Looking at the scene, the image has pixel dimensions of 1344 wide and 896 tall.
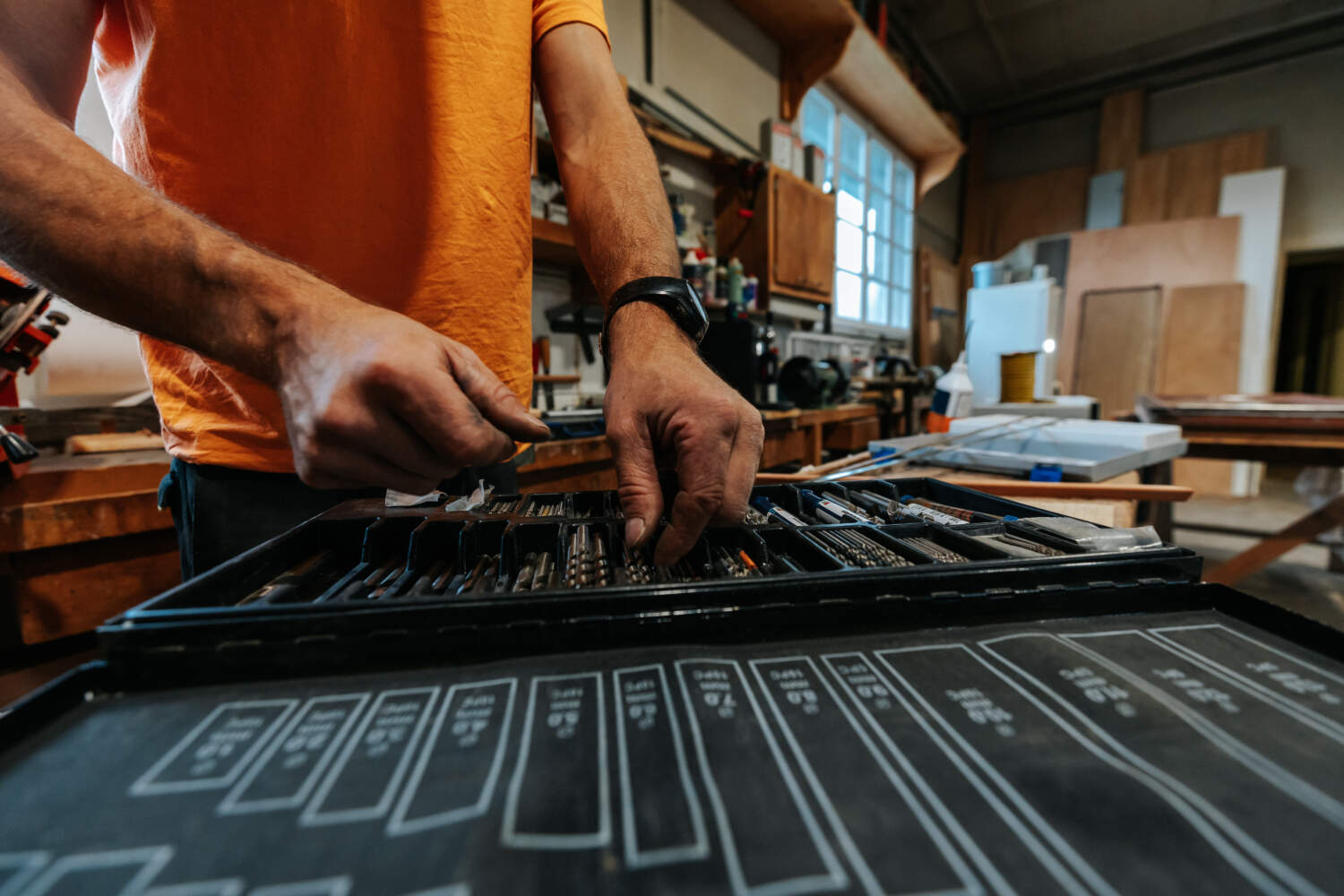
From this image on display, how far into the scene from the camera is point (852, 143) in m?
4.05

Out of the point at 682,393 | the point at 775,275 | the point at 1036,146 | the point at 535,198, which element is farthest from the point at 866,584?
the point at 1036,146

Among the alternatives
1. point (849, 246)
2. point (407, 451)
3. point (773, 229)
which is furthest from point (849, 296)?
point (407, 451)

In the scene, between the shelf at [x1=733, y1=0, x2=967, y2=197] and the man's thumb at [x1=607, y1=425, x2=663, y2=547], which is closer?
the man's thumb at [x1=607, y1=425, x2=663, y2=547]

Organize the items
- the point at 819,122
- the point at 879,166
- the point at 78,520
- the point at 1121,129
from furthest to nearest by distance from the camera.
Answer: the point at 1121,129
the point at 879,166
the point at 819,122
the point at 78,520

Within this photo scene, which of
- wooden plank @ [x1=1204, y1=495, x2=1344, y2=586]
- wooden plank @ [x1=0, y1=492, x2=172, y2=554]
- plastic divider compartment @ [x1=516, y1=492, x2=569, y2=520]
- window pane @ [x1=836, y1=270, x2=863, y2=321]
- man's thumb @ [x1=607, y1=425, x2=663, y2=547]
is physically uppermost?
window pane @ [x1=836, y1=270, x2=863, y2=321]

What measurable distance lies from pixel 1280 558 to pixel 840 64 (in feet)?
11.4

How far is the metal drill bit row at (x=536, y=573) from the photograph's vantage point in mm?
406

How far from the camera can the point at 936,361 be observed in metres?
5.38

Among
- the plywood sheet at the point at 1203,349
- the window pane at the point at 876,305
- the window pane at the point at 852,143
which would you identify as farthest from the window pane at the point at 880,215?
the plywood sheet at the point at 1203,349

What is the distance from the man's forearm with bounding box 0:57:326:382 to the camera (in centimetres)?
38

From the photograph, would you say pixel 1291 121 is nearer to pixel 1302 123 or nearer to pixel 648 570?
pixel 1302 123

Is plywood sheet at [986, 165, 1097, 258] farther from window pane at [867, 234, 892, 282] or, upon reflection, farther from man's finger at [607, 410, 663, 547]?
man's finger at [607, 410, 663, 547]

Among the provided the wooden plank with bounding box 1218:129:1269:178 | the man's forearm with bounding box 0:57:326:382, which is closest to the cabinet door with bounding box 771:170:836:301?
the man's forearm with bounding box 0:57:326:382

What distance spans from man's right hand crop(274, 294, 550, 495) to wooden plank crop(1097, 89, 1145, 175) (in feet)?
22.0
